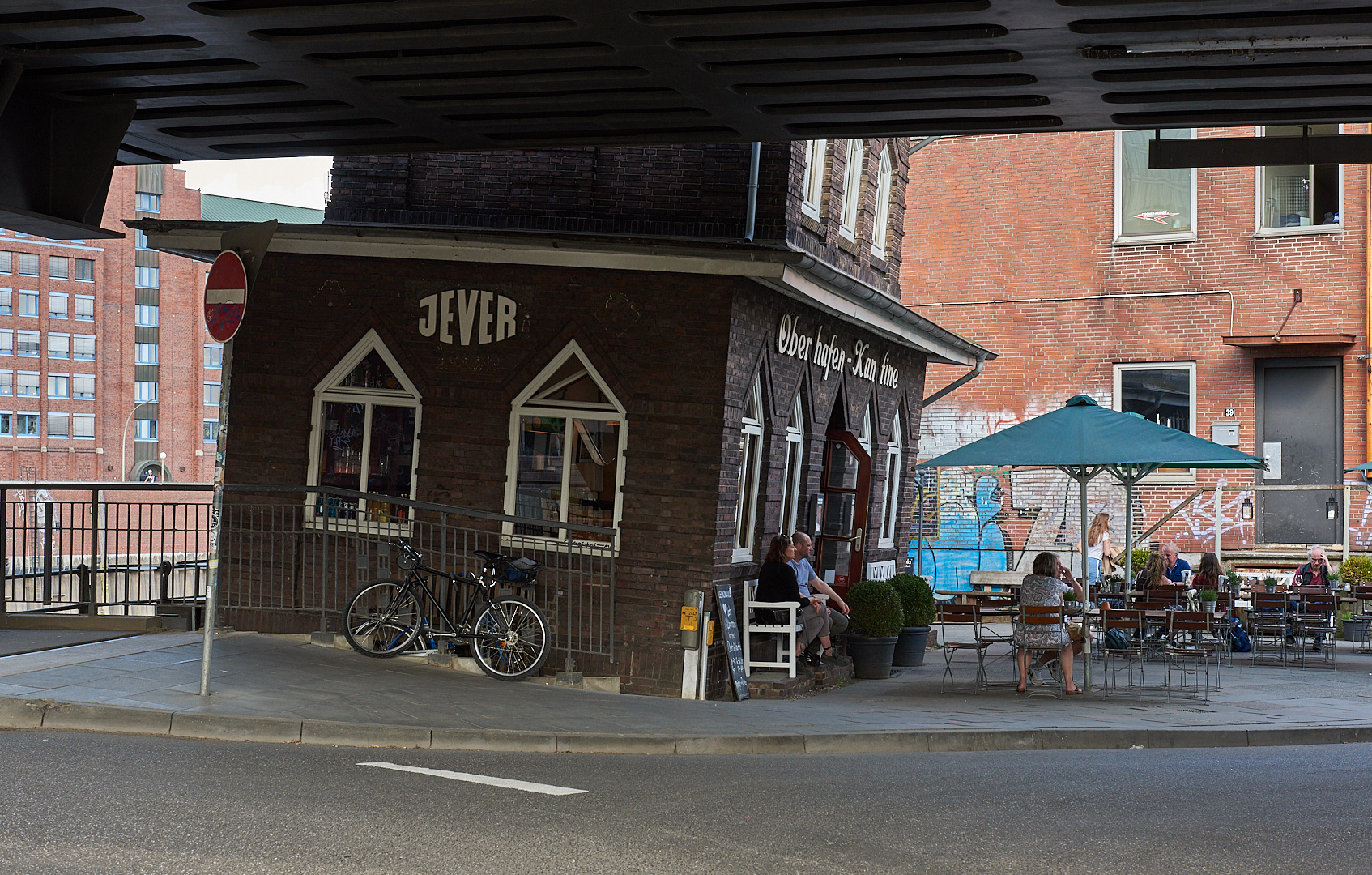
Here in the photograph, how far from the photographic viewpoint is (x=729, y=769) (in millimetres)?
8578

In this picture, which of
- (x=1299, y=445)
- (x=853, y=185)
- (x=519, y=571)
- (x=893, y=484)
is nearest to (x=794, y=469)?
(x=853, y=185)

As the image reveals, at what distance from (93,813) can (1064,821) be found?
15.6ft

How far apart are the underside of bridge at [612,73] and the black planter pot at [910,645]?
6359 millimetres

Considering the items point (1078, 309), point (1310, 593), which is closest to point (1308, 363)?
point (1078, 309)

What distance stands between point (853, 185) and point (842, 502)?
3.97 meters

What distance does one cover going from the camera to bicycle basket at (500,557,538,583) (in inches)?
472

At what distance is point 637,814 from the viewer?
6.86 metres

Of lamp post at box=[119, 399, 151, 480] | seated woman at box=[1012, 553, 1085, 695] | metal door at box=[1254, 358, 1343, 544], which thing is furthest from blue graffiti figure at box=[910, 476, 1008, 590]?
lamp post at box=[119, 399, 151, 480]

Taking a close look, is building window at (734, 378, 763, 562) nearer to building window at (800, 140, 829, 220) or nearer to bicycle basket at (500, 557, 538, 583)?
bicycle basket at (500, 557, 538, 583)

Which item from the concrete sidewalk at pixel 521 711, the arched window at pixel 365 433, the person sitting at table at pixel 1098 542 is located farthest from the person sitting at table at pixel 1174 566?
the arched window at pixel 365 433

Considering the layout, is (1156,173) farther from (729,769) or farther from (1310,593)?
(729,769)

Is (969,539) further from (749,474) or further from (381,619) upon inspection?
(381,619)

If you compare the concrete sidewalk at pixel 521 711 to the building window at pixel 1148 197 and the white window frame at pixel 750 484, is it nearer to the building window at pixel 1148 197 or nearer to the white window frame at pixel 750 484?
the white window frame at pixel 750 484

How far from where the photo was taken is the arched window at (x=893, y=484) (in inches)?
765
